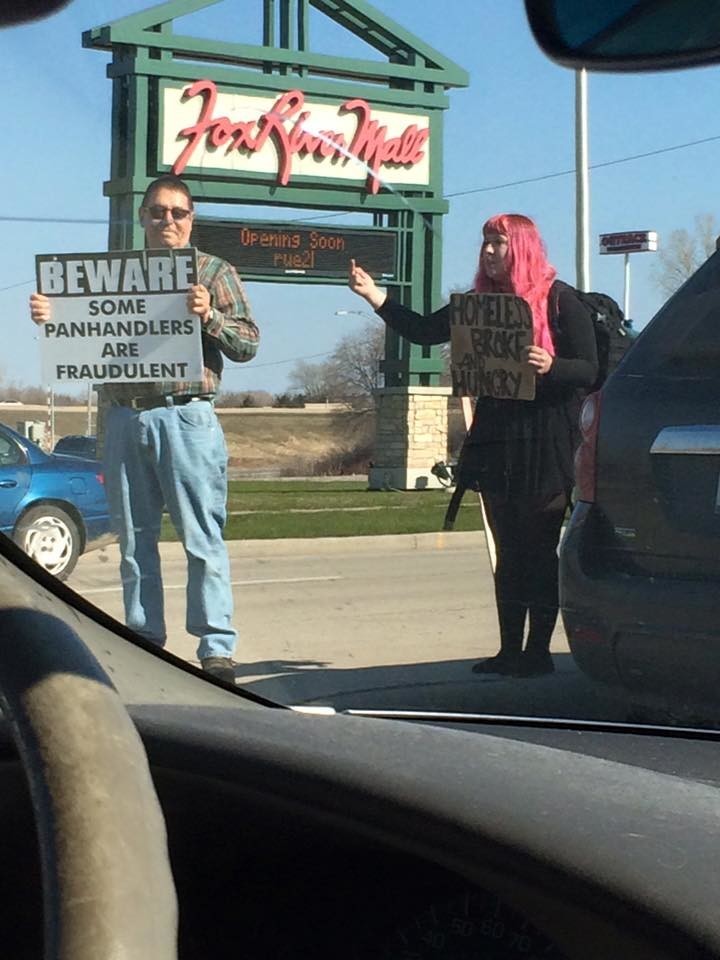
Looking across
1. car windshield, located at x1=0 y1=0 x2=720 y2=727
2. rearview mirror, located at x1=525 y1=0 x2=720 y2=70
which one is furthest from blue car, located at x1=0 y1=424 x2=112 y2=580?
rearview mirror, located at x1=525 y1=0 x2=720 y2=70

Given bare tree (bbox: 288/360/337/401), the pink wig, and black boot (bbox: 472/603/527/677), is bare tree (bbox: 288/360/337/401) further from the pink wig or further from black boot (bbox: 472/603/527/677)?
black boot (bbox: 472/603/527/677)

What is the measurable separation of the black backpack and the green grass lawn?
320 millimetres

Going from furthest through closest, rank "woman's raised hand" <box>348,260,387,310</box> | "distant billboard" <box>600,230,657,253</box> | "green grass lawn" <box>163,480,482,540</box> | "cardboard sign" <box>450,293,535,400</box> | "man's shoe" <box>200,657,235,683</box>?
"man's shoe" <box>200,657,235,683</box> → "green grass lawn" <box>163,480,482,540</box> → "woman's raised hand" <box>348,260,387,310</box> → "cardboard sign" <box>450,293,535,400</box> → "distant billboard" <box>600,230,657,253</box>

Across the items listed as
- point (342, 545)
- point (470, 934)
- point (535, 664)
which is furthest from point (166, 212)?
point (470, 934)

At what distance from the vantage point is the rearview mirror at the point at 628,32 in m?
1.28

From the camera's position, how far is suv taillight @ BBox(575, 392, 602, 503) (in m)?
1.68

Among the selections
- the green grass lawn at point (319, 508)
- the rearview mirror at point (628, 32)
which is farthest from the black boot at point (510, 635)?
the rearview mirror at point (628, 32)

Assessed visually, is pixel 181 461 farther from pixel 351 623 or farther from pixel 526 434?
pixel 526 434

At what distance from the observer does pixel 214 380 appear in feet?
6.11

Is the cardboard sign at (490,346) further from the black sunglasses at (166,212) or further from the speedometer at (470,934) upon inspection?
the speedometer at (470,934)

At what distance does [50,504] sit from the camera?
2.02m

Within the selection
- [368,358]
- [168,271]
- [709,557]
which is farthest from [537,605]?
[168,271]

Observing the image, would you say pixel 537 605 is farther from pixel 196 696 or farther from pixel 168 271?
pixel 168 271

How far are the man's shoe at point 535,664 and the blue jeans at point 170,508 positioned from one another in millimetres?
444
